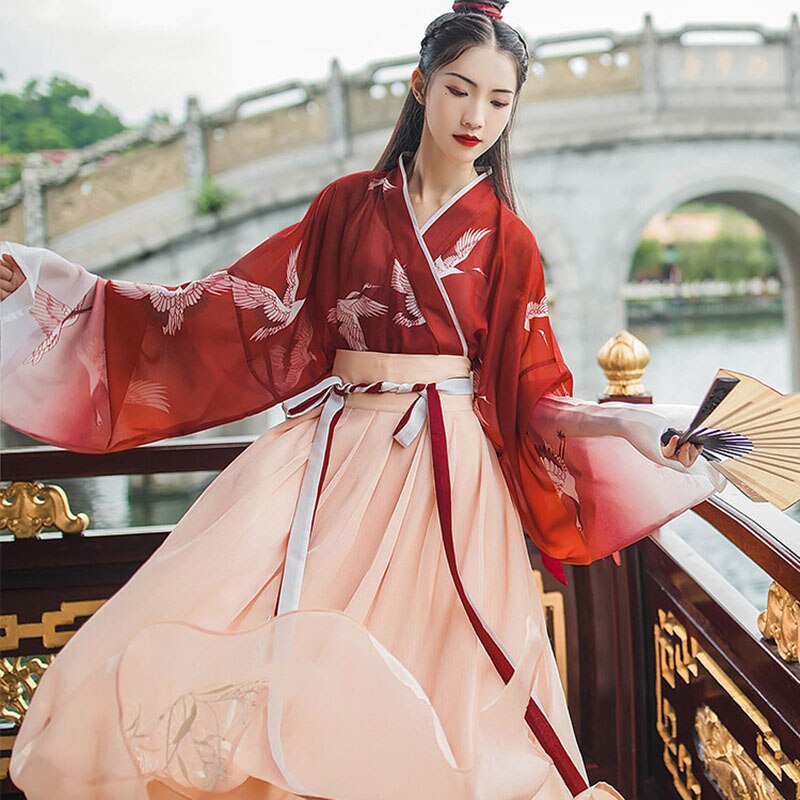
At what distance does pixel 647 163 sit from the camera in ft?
23.1

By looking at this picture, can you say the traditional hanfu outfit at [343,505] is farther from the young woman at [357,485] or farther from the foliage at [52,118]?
the foliage at [52,118]

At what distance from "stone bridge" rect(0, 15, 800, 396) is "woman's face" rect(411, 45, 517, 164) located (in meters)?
5.41

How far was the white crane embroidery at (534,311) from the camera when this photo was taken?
1304 mm

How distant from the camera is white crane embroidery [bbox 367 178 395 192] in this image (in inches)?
53.1

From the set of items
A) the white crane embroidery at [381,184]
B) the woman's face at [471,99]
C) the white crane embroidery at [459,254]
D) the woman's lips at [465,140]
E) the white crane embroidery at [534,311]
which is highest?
the woman's face at [471,99]

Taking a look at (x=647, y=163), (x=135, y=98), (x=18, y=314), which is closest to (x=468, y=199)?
(x=18, y=314)

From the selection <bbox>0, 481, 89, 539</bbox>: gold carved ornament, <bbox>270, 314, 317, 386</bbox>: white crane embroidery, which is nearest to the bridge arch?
<bbox>0, 481, 89, 539</bbox>: gold carved ornament

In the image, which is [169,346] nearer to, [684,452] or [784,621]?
[684,452]

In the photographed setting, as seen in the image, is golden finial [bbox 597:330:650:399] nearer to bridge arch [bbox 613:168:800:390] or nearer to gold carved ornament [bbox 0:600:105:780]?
gold carved ornament [bbox 0:600:105:780]

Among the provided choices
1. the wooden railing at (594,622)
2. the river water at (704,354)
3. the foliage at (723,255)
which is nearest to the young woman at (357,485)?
the wooden railing at (594,622)

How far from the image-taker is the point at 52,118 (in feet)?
31.6

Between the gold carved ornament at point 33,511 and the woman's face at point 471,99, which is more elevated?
the woman's face at point 471,99

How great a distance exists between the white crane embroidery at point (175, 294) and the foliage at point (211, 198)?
533 cm

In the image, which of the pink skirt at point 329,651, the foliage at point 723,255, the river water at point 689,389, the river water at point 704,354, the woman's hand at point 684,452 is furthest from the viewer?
the foliage at point 723,255
